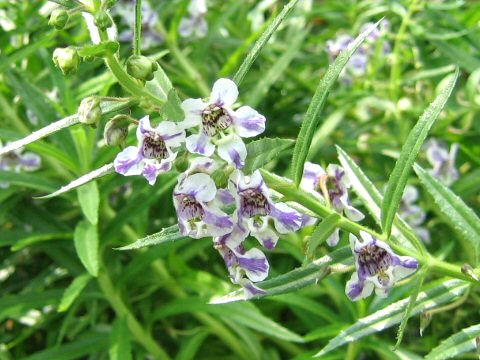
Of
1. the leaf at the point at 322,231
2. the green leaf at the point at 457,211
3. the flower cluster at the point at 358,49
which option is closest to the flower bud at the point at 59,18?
the leaf at the point at 322,231

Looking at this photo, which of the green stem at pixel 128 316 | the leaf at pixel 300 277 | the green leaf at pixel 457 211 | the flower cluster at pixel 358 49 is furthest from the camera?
the flower cluster at pixel 358 49

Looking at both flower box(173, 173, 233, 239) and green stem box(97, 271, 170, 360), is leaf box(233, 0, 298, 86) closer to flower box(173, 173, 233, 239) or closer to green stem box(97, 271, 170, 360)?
flower box(173, 173, 233, 239)

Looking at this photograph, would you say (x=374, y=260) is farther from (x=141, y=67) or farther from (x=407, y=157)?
(x=141, y=67)

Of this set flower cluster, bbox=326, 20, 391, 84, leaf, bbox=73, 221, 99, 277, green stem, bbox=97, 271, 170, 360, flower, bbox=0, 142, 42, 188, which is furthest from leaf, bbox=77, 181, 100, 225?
flower cluster, bbox=326, 20, 391, 84

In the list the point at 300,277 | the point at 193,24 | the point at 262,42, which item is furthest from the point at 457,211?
the point at 193,24

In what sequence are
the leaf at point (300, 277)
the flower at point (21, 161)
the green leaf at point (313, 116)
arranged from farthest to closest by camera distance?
1. the flower at point (21, 161)
2. the leaf at point (300, 277)
3. the green leaf at point (313, 116)

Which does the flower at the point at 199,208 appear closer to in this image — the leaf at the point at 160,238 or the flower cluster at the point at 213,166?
the flower cluster at the point at 213,166
